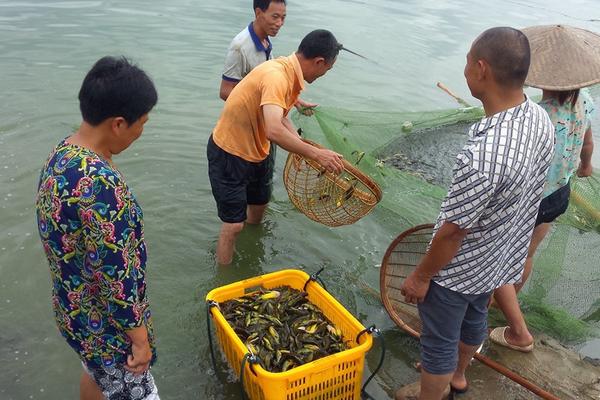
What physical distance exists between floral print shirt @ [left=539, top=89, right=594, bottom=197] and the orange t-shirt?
5.28ft

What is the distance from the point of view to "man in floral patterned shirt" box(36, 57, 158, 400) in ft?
5.91

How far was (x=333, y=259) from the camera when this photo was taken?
4.81 meters

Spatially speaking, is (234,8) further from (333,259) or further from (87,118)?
(87,118)

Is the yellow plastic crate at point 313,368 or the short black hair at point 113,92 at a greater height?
the short black hair at point 113,92

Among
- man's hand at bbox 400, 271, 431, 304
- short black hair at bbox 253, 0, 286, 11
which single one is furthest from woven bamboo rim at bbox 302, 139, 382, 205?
short black hair at bbox 253, 0, 286, 11

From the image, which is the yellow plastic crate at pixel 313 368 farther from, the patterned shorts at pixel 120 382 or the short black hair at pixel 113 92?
the short black hair at pixel 113 92

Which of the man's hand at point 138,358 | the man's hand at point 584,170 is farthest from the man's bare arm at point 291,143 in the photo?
the man's hand at point 584,170

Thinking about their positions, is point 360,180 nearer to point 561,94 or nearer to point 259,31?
point 561,94

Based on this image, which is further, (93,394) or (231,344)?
(231,344)

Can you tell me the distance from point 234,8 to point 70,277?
13914 millimetres

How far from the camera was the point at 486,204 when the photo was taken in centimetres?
213

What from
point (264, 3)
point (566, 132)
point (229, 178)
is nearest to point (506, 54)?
point (566, 132)

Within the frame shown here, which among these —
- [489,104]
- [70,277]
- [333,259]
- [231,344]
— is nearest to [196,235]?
[333,259]

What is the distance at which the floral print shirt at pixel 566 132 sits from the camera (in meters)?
3.08
